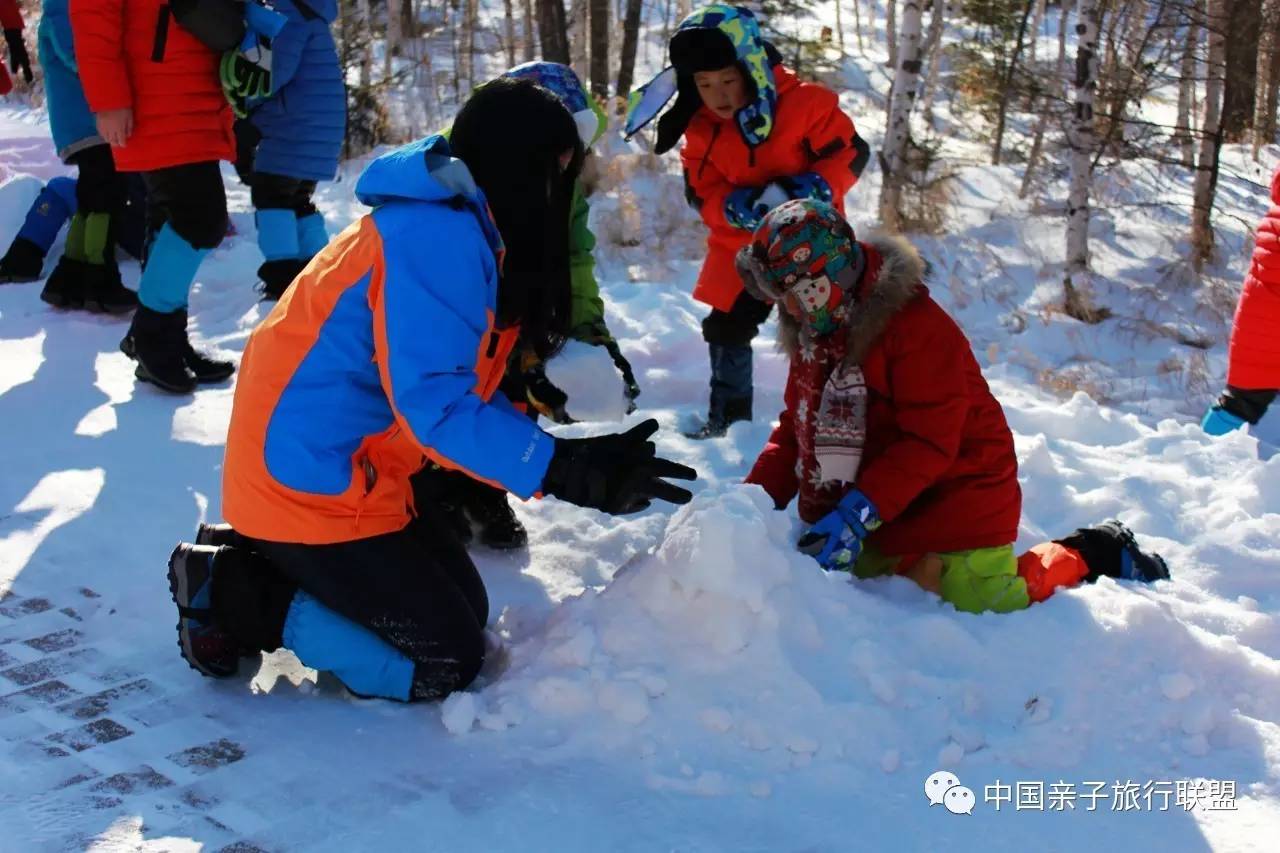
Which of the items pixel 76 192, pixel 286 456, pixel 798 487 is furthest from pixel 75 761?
pixel 76 192

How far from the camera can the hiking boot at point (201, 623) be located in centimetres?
235

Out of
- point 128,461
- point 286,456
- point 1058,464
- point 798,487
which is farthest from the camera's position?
point 1058,464

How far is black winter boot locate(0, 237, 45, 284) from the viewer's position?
5379mm

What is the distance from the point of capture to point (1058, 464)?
3.85 meters

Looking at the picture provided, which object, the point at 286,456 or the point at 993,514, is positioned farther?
the point at 993,514

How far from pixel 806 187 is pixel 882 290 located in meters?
1.15

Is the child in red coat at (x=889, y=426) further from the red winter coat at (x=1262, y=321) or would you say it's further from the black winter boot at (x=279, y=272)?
the black winter boot at (x=279, y=272)

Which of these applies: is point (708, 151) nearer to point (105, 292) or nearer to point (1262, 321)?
point (1262, 321)

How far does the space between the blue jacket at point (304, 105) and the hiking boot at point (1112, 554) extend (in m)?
3.07

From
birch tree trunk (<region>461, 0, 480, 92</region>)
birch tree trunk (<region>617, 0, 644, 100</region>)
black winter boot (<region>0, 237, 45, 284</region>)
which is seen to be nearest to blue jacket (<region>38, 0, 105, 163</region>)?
black winter boot (<region>0, 237, 45, 284</region>)

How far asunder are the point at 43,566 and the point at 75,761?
3.28ft

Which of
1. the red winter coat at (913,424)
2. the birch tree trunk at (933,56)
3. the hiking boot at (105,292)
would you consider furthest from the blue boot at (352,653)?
the birch tree trunk at (933,56)

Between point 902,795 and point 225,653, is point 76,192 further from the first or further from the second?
point 902,795

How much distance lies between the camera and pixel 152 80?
12.5 ft
